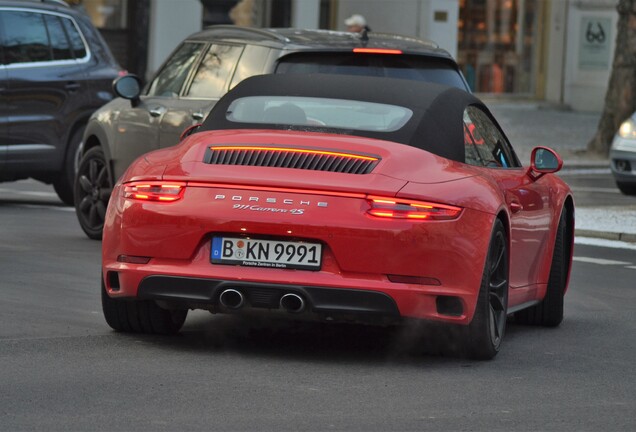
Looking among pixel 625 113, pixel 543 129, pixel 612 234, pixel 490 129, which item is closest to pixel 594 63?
pixel 543 129

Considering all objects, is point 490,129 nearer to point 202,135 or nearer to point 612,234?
point 202,135

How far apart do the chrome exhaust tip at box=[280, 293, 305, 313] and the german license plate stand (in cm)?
12

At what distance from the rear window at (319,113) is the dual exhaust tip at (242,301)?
3.54ft

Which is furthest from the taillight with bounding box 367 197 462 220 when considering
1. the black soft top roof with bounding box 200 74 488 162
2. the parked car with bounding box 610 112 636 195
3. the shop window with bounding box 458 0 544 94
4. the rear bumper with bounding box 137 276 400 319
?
the shop window with bounding box 458 0 544 94

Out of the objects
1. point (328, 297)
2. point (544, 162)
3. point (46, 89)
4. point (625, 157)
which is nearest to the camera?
point (328, 297)

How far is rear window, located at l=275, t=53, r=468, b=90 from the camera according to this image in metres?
11.5

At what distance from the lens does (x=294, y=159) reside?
25.3 feet

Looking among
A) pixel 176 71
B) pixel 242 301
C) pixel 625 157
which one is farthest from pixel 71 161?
pixel 242 301

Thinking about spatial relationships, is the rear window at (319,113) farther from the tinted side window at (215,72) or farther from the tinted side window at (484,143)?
the tinted side window at (215,72)

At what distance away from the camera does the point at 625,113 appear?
27.7m

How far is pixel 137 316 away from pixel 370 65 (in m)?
3.75

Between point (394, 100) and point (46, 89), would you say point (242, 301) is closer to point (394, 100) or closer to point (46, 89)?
point (394, 100)

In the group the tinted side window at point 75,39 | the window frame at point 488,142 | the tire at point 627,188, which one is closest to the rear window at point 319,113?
the window frame at point 488,142

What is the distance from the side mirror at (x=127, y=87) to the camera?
12.4m
